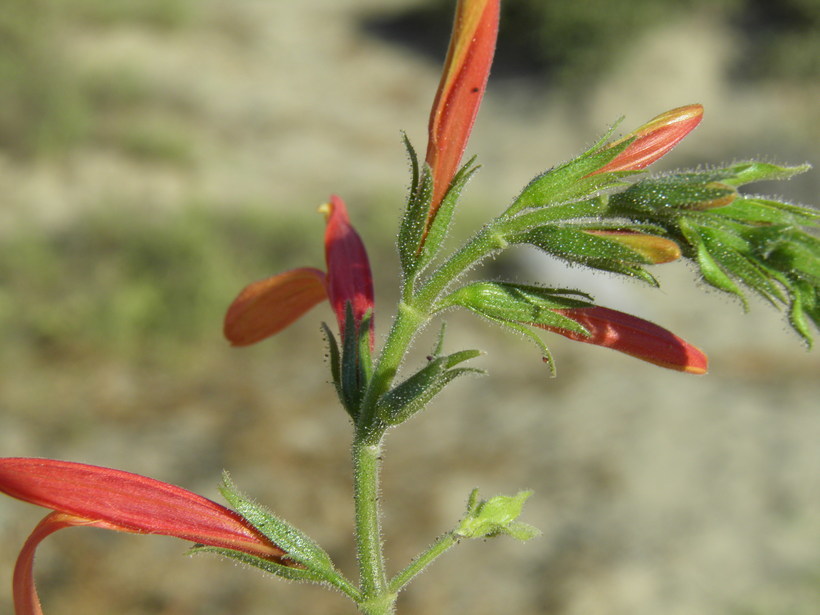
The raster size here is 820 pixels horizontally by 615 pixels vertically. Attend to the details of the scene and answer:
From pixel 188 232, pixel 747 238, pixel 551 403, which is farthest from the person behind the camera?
pixel 188 232

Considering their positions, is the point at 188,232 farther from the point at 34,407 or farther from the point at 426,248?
the point at 426,248

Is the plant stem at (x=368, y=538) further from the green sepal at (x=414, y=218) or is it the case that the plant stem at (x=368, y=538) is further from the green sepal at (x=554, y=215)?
the green sepal at (x=554, y=215)

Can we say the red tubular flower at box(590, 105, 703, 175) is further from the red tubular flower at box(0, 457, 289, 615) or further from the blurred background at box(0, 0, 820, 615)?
the red tubular flower at box(0, 457, 289, 615)

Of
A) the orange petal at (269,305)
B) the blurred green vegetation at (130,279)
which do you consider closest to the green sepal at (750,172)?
the orange petal at (269,305)

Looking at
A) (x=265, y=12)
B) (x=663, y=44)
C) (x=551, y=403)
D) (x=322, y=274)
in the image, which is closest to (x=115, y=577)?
(x=551, y=403)

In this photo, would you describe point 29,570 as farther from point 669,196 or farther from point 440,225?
point 669,196
